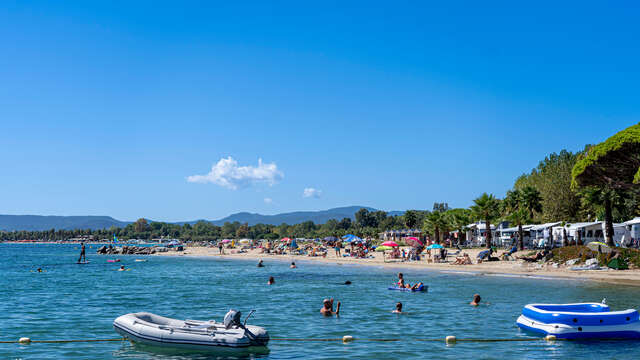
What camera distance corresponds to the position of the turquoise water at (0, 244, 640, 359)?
709 inches

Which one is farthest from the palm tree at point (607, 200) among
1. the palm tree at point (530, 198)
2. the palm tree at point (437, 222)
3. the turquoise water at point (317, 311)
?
the palm tree at point (437, 222)

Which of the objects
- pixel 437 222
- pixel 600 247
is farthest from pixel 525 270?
pixel 437 222

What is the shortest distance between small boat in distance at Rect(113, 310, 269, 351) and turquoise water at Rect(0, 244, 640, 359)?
19.1 inches

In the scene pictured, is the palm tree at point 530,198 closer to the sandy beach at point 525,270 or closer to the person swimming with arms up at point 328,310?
the sandy beach at point 525,270

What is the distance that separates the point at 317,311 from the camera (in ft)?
89.5

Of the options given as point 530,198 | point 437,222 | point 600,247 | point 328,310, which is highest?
point 530,198

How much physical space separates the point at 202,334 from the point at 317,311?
1103 cm

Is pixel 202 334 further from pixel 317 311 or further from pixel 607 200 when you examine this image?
pixel 607 200

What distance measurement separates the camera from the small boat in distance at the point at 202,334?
16719mm

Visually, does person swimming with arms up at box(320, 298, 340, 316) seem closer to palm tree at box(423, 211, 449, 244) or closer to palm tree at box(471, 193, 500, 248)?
palm tree at box(471, 193, 500, 248)

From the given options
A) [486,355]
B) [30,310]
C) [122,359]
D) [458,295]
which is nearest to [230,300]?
[30,310]

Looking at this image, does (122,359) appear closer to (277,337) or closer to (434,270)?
(277,337)

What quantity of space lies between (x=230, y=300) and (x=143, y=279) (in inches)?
825

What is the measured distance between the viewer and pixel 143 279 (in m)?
50.2
